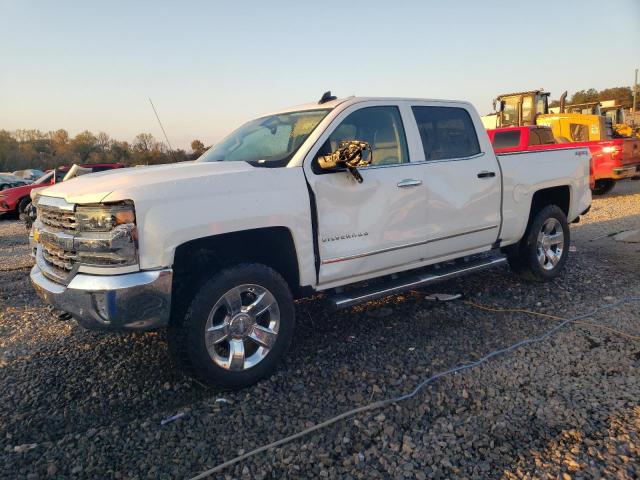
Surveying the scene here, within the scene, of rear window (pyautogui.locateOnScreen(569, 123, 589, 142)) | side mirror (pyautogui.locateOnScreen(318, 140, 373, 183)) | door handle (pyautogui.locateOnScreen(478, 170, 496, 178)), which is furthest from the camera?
rear window (pyautogui.locateOnScreen(569, 123, 589, 142))

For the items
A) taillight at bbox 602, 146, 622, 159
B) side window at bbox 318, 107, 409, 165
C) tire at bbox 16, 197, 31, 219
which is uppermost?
side window at bbox 318, 107, 409, 165

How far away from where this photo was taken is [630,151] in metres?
12.7

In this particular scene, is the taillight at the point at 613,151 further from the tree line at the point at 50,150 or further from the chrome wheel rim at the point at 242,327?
the tree line at the point at 50,150

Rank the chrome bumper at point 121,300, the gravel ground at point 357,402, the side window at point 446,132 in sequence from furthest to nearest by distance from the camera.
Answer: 1. the side window at point 446,132
2. the chrome bumper at point 121,300
3. the gravel ground at point 357,402

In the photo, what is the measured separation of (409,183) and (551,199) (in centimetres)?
251

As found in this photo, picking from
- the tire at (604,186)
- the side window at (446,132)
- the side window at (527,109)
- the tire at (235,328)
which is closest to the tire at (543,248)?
the side window at (446,132)

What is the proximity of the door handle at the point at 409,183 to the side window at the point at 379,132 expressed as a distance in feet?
0.60

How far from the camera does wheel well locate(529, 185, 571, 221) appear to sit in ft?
17.2

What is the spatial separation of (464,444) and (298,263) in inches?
61.3

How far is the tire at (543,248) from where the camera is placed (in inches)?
202

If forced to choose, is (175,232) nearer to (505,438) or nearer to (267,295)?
(267,295)

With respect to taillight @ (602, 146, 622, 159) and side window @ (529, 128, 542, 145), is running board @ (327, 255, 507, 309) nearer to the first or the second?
side window @ (529, 128, 542, 145)

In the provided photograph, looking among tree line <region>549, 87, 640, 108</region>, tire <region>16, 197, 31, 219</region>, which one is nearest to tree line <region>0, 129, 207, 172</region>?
tire <region>16, 197, 31, 219</region>

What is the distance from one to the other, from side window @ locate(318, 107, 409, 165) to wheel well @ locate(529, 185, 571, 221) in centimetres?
200
